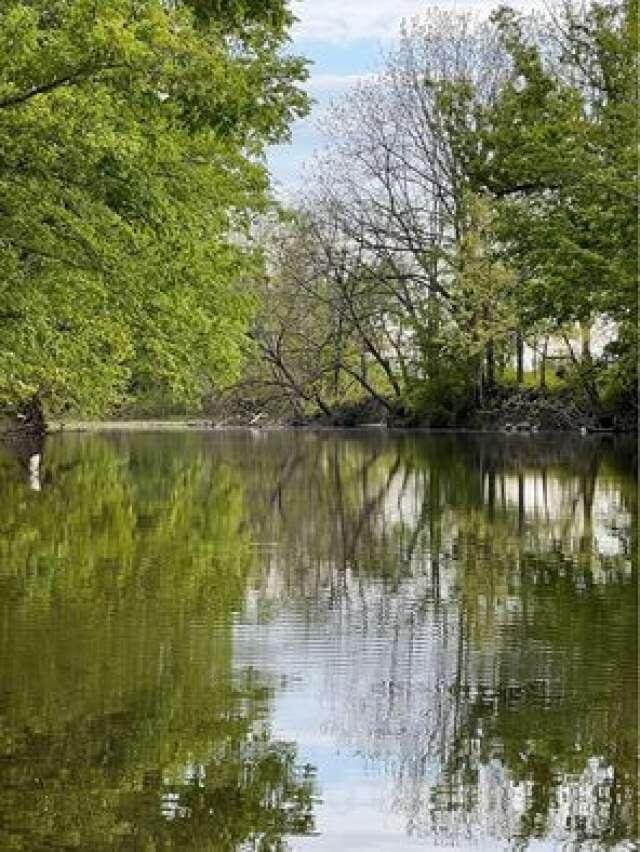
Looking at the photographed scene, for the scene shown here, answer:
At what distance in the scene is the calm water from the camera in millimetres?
7020

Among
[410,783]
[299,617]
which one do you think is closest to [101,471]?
[299,617]

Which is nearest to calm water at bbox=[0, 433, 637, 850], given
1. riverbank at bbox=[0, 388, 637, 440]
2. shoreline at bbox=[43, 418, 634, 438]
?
riverbank at bbox=[0, 388, 637, 440]

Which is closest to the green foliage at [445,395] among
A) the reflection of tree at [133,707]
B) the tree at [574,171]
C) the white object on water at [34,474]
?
the tree at [574,171]

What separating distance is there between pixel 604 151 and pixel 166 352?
23.6 meters

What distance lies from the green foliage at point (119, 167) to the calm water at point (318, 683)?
11.7 ft

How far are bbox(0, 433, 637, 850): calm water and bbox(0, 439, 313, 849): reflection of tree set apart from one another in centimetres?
2

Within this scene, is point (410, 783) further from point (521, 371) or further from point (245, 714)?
point (521, 371)

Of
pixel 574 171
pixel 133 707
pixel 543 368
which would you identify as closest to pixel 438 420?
pixel 543 368

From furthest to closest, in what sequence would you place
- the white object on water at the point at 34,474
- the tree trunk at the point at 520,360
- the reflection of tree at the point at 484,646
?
the tree trunk at the point at 520,360, the white object on water at the point at 34,474, the reflection of tree at the point at 484,646

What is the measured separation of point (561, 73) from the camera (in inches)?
2125

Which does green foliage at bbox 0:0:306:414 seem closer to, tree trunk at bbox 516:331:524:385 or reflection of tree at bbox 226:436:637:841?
reflection of tree at bbox 226:436:637:841

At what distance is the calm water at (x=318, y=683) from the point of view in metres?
7.02

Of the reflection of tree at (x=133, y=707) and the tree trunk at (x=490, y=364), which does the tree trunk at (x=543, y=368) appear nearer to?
the tree trunk at (x=490, y=364)

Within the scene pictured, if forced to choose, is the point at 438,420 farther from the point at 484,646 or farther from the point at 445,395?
the point at 484,646
